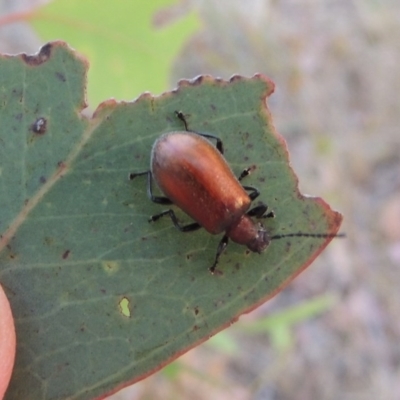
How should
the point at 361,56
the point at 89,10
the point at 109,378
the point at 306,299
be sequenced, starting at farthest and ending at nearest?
the point at 361,56 < the point at 306,299 < the point at 89,10 < the point at 109,378

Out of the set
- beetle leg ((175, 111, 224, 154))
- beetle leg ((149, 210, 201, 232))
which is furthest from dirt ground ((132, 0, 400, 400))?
beetle leg ((175, 111, 224, 154))

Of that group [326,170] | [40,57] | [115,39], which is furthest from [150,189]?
[326,170]

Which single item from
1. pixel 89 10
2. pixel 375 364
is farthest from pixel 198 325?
pixel 375 364

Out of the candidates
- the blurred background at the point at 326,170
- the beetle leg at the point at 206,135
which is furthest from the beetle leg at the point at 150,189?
the blurred background at the point at 326,170

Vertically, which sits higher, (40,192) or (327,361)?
(327,361)

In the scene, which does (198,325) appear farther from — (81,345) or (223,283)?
(81,345)

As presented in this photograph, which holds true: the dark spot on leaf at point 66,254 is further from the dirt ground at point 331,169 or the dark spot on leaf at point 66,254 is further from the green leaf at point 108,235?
the dirt ground at point 331,169
